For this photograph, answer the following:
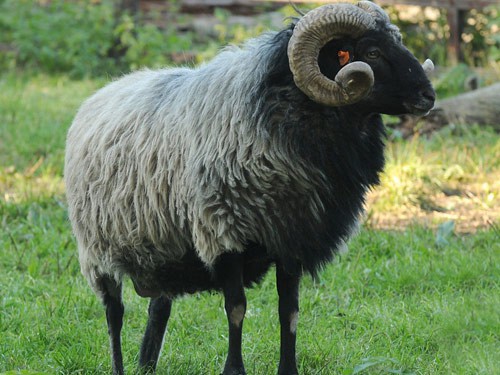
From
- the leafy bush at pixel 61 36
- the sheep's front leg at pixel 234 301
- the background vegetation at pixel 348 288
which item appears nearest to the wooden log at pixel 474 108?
the background vegetation at pixel 348 288

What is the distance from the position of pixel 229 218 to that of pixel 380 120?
3.40 feet

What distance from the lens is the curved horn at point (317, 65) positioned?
4.83 meters

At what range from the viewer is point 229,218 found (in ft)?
16.2

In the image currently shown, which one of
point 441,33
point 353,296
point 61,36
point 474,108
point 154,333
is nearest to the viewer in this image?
point 154,333

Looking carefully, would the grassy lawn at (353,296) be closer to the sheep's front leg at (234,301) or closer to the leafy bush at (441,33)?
the sheep's front leg at (234,301)

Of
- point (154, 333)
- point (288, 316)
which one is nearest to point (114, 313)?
point (154, 333)

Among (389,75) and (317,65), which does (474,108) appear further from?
(317,65)

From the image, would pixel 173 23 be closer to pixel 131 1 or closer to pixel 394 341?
pixel 131 1

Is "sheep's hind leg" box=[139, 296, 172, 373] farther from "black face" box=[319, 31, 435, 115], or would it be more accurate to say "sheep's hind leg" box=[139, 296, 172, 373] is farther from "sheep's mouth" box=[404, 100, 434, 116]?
"sheep's mouth" box=[404, 100, 434, 116]

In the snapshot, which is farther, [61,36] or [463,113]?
[61,36]

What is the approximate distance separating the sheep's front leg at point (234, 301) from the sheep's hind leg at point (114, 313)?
2.68 ft

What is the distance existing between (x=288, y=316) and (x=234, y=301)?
362mm

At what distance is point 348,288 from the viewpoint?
22.7 ft

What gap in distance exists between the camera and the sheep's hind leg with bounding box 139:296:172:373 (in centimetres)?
576
